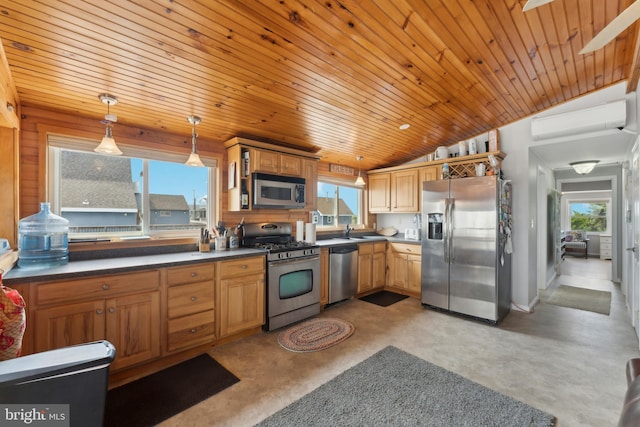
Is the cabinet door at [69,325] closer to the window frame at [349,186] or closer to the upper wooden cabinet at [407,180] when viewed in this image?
the window frame at [349,186]

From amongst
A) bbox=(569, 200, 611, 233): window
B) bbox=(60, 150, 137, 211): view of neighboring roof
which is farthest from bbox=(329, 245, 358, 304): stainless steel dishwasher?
bbox=(569, 200, 611, 233): window

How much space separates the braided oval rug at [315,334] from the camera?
9.19 feet

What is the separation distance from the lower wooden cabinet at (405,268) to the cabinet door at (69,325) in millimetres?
3870

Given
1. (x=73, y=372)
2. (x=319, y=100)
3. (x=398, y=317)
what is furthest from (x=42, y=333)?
(x=398, y=317)

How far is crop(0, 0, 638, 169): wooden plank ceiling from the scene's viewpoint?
170 centimetres

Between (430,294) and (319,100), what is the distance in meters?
2.99

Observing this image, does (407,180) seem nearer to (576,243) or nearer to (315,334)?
(315,334)

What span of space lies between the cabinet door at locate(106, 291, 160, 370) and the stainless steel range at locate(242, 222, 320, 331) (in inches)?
45.1

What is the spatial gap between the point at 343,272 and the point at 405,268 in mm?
1134

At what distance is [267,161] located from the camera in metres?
3.53

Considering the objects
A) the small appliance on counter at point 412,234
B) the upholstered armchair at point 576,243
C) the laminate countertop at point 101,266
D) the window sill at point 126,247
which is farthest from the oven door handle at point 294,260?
the upholstered armchair at point 576,243

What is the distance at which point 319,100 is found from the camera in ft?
9.26

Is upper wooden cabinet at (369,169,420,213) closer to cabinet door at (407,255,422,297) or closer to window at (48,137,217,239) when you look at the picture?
cabinet door at (407,255,422,297)

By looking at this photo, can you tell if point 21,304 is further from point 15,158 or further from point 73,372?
point 15,158
